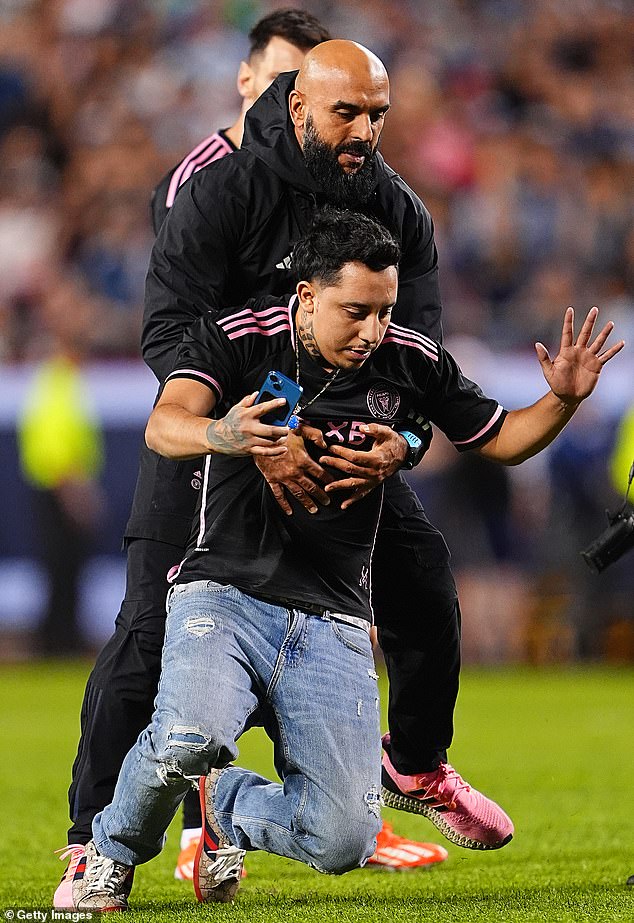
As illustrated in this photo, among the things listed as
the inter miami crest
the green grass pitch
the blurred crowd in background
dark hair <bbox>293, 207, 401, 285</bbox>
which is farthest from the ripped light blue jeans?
the blurred crowd in background

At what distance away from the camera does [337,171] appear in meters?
3.95

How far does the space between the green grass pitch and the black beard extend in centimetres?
181

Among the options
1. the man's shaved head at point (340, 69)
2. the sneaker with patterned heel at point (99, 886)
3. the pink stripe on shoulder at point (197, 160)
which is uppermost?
the man's shaved head at point (340, 69)

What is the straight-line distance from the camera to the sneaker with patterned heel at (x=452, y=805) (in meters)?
4.12

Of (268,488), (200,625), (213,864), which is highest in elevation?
(268,488)

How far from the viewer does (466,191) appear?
12.7 meters

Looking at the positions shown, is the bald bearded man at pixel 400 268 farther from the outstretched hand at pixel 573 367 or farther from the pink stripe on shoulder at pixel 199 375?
the pink stripe on shoulder at pixel 199 375

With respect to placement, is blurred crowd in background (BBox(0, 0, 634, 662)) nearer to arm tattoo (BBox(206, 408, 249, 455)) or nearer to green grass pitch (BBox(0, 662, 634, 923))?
green grass pitch (BBox(0, 662, 634, 923))

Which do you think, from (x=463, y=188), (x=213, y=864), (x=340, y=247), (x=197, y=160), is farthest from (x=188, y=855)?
(x=463, y=188)

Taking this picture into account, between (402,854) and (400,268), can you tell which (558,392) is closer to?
(400,268)

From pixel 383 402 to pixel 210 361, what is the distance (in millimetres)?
441

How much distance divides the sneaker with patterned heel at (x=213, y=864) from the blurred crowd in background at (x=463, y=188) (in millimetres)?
6945

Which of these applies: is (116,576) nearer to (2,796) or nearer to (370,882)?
(2,796)

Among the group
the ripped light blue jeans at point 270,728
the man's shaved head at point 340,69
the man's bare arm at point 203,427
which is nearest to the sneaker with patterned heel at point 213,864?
the ripped light blue jeans at point 270,728
